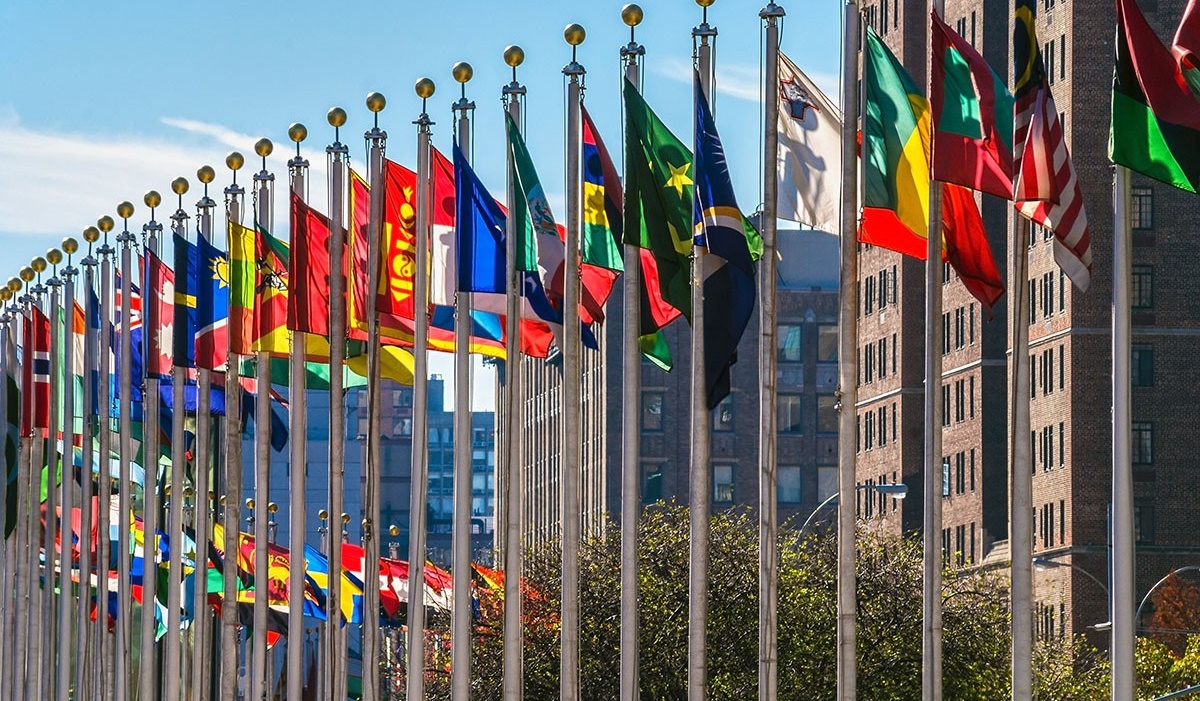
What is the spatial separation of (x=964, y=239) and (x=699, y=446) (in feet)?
16.9

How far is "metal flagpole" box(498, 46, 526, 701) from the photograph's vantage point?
38406 millimetres

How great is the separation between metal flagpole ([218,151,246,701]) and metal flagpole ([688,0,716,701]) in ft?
44.0

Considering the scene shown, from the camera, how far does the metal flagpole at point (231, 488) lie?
155 ft

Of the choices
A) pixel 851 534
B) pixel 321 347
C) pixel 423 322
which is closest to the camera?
pixel 851 534

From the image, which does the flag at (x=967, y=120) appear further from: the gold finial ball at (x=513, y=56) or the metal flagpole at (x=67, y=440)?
the metal flagpole at (x=67, y=440)

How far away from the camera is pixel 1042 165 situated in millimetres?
28953

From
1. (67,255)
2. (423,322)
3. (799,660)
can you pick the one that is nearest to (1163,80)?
(423,322)

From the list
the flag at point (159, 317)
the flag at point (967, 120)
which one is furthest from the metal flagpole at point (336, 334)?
the flag at point (967, 120)

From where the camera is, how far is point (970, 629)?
2662 inches

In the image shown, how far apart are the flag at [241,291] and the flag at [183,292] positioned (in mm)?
1790

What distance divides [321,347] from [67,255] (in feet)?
35.6

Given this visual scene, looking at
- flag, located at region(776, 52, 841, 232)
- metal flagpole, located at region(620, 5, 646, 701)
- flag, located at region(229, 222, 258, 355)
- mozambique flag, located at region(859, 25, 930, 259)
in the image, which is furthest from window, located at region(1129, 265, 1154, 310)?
mozambique flag, located at region(859, 25, 930, 259)

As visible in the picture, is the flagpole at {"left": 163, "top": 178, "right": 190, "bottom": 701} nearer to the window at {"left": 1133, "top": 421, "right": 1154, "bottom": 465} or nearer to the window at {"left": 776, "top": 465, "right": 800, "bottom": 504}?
the window at {"left": 1133, "top": 421, "right": 1154, "bottom": 465}

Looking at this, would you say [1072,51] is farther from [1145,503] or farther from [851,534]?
[851,534]
